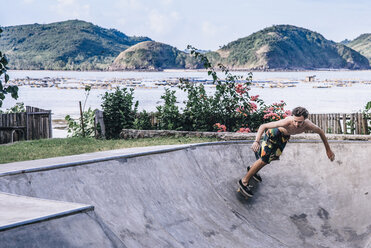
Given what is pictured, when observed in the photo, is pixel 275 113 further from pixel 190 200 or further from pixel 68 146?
pixel 190 200

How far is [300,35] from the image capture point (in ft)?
655

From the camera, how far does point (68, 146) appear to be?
32.1 ft

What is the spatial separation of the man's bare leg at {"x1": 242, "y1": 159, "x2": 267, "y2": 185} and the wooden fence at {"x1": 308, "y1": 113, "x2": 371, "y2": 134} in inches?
203

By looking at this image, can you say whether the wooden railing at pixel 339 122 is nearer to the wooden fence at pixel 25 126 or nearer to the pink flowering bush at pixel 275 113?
the pink flowering bush at pixel 275 113

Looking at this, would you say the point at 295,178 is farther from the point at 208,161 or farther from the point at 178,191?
the point at 178,191

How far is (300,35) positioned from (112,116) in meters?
201

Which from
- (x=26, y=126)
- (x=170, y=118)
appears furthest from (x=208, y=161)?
(x=26, y=126)

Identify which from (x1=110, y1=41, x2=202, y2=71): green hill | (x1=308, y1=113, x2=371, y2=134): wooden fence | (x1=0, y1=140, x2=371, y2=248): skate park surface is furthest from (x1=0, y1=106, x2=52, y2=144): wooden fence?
(x1=110, y1=41, x2=202, y2=71): green hill

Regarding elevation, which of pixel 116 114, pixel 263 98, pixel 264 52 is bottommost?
pixel 263 98

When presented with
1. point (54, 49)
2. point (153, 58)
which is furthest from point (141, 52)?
point (54, 49)

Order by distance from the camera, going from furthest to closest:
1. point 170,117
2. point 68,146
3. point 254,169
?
point 170,117 → point 68,146 → point 254,169

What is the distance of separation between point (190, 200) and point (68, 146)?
5.37 meters

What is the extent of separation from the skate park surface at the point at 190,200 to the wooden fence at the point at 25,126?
292 inches

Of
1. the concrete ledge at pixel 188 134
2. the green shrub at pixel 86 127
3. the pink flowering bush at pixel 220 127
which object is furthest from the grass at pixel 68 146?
the green shrub at pixel 86 127
